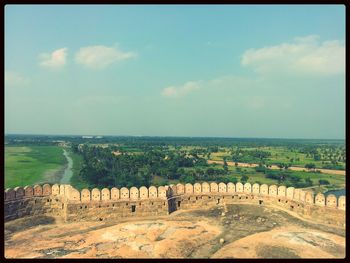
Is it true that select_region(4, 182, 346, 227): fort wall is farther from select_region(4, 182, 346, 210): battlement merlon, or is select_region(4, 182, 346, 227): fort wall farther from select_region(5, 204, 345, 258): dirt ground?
select_region(5, 204, 345, 258): dirt ground

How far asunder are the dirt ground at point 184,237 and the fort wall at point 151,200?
596 millimetres

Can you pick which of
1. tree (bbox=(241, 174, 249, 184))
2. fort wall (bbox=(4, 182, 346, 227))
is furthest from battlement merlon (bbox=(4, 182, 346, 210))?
tree (bbox=(241, 174, 249, 184))

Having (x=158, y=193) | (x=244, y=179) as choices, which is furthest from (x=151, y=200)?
(x=244, y=179)

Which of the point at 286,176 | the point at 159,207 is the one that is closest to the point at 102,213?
the point at 159,207

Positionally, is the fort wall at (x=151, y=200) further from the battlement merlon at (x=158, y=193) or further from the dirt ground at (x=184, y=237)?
the dirt ground at (x=184, y=237)

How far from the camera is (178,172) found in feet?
160

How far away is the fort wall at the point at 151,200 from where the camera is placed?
16.5 meters

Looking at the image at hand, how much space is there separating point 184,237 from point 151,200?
12.0 ft

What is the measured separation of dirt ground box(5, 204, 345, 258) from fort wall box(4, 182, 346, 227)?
596mm

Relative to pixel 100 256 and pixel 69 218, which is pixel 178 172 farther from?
pixel 100 256

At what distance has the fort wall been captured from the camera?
16500mm

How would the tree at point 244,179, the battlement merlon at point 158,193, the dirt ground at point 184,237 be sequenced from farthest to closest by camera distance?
the tree at point 244,179 < the battlement merlon at point 158,193 < the dirt ground at point 184,237

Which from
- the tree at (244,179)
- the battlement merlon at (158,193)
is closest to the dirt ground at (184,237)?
the battlement merlon at (158,193)

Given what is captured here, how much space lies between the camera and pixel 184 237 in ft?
46.8
